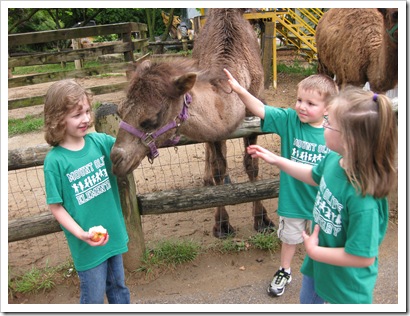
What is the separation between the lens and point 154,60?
9.55ft

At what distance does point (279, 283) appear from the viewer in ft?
10.1

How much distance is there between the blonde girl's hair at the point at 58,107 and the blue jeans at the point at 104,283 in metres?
0.90

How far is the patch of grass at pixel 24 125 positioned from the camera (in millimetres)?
8195

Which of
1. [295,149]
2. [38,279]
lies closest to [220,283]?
[295,149]

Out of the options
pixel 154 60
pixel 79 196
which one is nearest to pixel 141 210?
pixel 79 196

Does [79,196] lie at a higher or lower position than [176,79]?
lower

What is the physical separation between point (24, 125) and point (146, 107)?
6.96 meters

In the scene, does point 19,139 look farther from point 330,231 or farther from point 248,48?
point 330,231

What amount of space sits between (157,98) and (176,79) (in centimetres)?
21

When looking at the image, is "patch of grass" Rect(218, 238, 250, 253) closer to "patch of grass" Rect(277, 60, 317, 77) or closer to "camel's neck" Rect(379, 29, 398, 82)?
"camel's neck" Rect(379, 29, 398, 82)

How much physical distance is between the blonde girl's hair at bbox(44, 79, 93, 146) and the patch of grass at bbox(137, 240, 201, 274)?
69.3 inches

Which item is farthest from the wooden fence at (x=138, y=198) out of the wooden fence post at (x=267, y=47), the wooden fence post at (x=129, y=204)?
the wooden fence post at (x=267, y=47)

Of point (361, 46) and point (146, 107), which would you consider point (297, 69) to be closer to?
point (361, 46)

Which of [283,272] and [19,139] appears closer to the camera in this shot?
[283,272]
